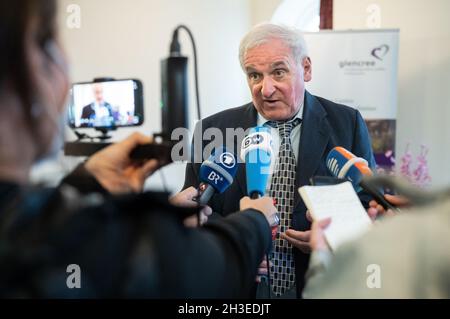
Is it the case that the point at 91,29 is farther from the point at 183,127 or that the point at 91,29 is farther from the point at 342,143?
the point at 183,127

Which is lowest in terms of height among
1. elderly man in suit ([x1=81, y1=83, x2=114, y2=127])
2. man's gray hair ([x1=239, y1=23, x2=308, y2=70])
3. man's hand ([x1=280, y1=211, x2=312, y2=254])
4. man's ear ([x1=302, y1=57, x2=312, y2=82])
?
man's hand ([x1=280, y1=211, x2=312, y2=254])

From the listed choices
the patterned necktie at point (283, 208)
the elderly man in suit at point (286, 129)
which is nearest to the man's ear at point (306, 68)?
the elderly man in suit at point (286, 129)

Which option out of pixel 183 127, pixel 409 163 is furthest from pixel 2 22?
pixel 409 163

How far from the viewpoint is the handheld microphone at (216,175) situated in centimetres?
132

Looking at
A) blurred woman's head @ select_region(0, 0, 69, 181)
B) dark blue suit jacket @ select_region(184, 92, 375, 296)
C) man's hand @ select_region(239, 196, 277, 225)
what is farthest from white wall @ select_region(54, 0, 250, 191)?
blurred woman's head @ select_region(0, 0, 69, 181)

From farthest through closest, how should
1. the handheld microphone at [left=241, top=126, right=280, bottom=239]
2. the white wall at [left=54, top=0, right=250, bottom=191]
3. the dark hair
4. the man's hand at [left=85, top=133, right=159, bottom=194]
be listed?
the white wall at [left=54, top=0, right=250, bottom=191]
the handheld microphone at [left=241, top=126, right=280, bottom=239]
the man's hand at [left=85, top=133, right=159, bottom=194]
the dark hair

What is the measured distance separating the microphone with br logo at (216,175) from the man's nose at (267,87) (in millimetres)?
471

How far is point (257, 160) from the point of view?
4.25 feet

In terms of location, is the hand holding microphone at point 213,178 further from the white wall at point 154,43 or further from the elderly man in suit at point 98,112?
the white wall at point 154,43

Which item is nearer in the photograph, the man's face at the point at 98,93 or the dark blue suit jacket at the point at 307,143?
the man's face at the point at 98,93

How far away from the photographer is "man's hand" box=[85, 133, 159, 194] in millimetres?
981

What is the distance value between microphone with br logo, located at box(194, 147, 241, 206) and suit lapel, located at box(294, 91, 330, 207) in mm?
348

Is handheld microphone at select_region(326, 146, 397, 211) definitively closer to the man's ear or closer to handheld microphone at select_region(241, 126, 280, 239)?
handheld microphone at select_region(241, 126, 280, 239)

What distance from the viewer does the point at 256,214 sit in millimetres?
930
